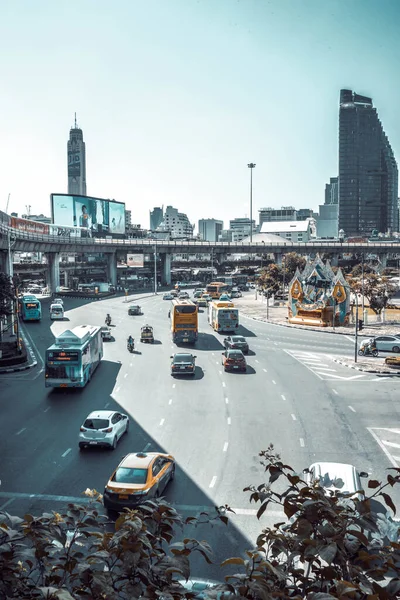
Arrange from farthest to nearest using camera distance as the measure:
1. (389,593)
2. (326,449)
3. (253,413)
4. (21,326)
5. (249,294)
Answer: (249,294) < (21,326) < (253,413) < (326,449) < (389,593)

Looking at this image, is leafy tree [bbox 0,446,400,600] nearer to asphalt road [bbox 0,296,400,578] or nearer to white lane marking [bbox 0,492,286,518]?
asphalt road [bbox 0,296,400,578]

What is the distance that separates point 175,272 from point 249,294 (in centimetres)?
4175

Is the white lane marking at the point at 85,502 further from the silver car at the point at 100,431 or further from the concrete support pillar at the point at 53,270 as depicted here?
the concrete support pillar at the point at 53,270

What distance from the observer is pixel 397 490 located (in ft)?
55.1

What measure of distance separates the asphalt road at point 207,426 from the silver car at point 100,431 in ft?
1.37

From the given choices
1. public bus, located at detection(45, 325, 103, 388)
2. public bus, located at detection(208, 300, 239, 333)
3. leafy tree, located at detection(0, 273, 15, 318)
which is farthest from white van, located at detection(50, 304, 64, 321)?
public bus, located at detection(45, 325, 103, 388)

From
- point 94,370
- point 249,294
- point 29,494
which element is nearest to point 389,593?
point 29,494

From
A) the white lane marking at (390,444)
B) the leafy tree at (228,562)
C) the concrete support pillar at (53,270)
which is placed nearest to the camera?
the leafy tree at (228,562)

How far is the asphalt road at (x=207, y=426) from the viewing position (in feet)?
53.8

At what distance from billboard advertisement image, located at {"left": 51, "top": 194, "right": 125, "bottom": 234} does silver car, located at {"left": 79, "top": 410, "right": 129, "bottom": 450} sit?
379ft

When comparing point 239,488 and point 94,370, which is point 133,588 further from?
point 94,370

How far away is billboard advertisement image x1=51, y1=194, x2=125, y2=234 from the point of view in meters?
132


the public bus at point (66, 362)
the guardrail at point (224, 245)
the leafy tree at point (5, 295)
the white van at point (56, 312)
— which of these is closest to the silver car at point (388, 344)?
the public bus at point (66, 362)

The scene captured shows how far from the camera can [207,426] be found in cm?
2319
